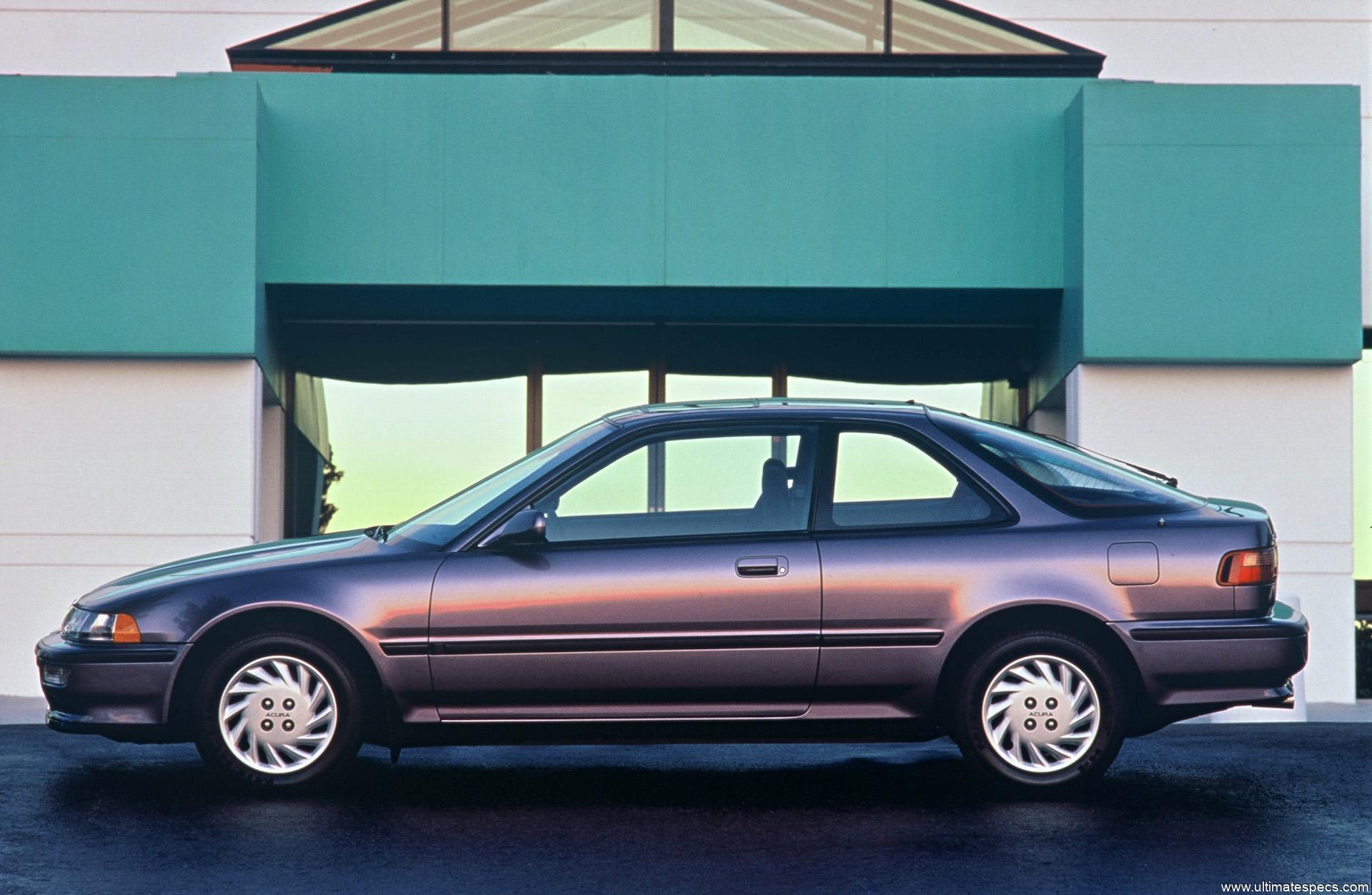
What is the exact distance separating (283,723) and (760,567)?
74.5 inches

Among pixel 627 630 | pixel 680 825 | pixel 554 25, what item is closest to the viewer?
pixel 680 825

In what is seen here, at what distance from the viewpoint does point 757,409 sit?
6.90 metres

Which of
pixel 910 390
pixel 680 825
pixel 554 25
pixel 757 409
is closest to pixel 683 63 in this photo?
pixel 554 25

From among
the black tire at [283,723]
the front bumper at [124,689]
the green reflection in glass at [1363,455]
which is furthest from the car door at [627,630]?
the green reflection in glass at [1363,455]

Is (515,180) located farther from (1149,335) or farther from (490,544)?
(490,544)

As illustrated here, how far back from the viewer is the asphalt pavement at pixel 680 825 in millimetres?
5102

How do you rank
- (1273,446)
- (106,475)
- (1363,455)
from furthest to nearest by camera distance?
(1363,455) → (1273,446) → (106,475)

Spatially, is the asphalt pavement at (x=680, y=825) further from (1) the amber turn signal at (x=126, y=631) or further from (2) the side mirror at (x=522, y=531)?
(2) the side mirror at (x=522, y=531)

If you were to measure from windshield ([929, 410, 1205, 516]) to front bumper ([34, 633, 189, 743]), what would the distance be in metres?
3.18

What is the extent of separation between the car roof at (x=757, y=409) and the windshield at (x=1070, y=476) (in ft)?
0.64

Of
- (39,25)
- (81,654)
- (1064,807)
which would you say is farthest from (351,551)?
(39,25)

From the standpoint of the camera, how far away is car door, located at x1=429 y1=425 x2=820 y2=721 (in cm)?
637

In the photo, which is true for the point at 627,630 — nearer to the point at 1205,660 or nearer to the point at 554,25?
the point at 1205,660

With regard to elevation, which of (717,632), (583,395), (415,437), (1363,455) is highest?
(583,395)
